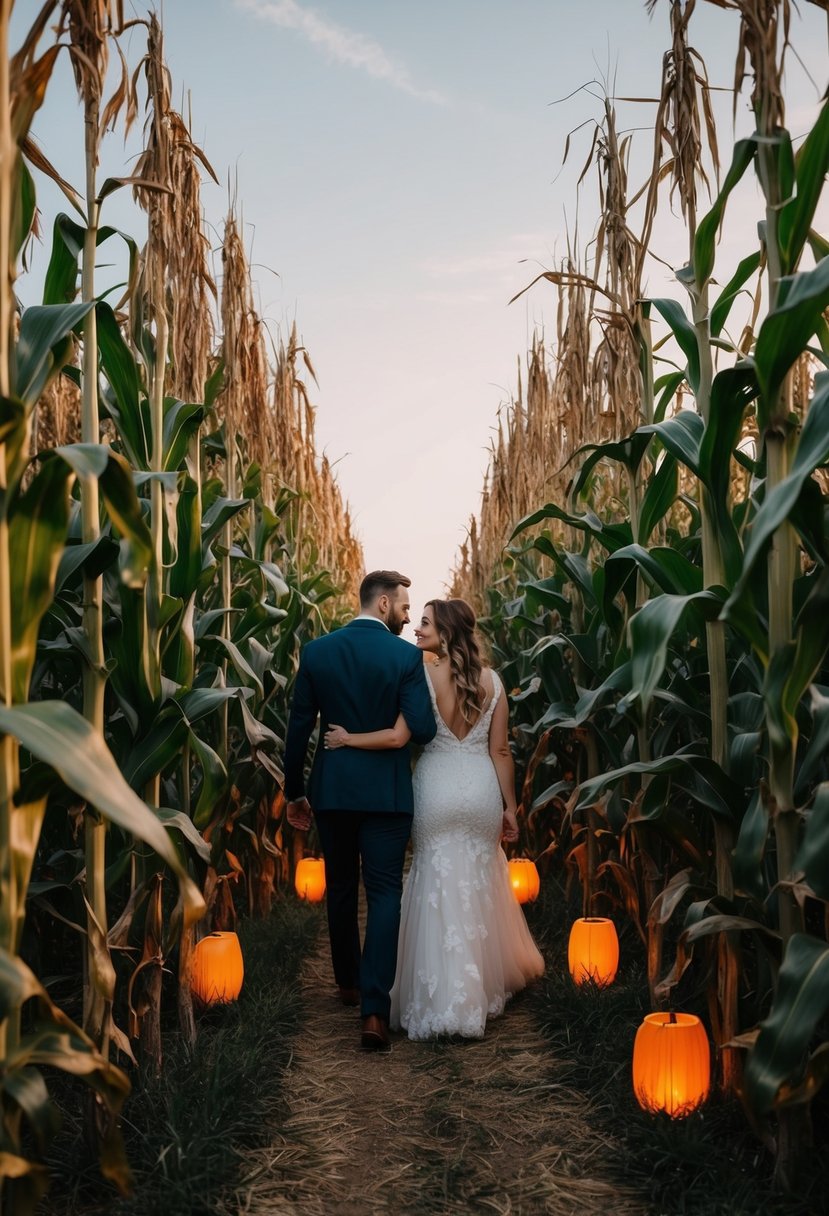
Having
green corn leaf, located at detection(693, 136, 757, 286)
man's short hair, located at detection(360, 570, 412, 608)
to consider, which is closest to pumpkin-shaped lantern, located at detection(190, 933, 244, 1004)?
man's short hair, located at detection(360, 570, 412, 608)

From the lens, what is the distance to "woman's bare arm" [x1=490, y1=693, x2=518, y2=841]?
413 centimetres

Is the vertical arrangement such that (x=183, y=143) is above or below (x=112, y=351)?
above

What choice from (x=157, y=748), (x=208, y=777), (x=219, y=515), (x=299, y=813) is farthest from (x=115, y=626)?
(x=299, y=813)

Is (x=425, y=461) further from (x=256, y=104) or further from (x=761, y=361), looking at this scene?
(x=761, y=361)

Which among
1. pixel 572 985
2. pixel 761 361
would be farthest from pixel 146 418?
Result: pixel 572 985

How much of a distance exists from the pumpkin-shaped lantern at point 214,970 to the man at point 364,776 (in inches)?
19.7

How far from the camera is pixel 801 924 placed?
2.15 metres

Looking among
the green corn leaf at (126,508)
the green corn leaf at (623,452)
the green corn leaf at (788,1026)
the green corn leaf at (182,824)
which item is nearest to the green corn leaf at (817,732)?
the green corn leaf at (788,1026)

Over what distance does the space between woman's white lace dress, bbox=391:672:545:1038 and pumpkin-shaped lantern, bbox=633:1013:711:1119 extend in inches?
46.4

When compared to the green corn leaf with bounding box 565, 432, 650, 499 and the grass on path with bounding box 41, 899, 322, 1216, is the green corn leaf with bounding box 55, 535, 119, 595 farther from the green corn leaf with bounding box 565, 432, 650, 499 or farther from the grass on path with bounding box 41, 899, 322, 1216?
the green corn leaf with bounding box 565, 432, 650, 499

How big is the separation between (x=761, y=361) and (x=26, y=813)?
1.71m

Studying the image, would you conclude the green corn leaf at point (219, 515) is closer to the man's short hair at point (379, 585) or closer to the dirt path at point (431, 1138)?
the man's short hair at point (379, 585)

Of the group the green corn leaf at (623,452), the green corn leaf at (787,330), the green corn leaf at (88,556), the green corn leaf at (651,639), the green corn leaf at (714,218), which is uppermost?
the green corn leaf at (714,218)

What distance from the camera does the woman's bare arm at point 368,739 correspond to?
12.2 feet
